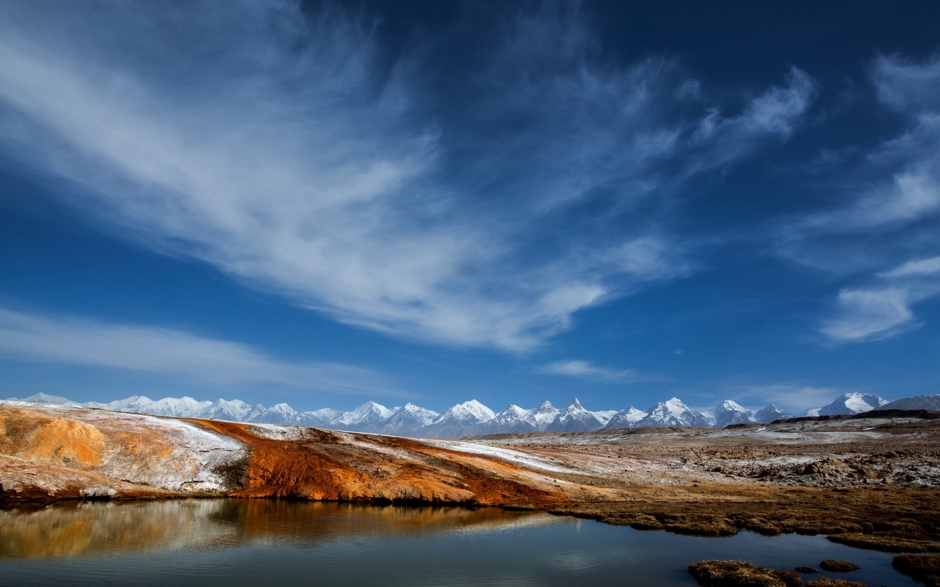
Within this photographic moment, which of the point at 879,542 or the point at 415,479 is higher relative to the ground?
the point at 415,479

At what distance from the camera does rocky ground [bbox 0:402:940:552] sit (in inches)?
1216

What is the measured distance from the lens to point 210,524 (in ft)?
86.9

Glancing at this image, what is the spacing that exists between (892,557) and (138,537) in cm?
3187

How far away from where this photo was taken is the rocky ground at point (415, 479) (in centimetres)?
3088

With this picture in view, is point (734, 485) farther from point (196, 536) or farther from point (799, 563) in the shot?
point (196, 536)

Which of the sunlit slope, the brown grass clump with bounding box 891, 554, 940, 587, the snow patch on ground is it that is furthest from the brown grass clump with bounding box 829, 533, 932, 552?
the snow patch on ground

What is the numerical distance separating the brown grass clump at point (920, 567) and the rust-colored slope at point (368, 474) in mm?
22249

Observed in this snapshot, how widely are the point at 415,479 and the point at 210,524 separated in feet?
56.1

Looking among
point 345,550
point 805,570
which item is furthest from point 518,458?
point 805,570

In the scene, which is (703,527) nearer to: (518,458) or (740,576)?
(740,576)

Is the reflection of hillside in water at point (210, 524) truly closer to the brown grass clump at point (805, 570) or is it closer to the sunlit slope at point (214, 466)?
the sunlit slope at point (214, 466)

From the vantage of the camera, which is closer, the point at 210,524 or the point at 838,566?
the point at 838,566

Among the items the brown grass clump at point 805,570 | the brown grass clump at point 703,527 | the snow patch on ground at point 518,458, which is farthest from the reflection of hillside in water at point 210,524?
the snow patch on ground at point 518,458

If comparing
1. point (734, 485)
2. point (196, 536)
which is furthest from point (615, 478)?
point (196, 536)
